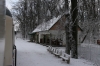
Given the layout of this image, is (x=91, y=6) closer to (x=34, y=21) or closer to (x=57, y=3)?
(x=57, y=3)

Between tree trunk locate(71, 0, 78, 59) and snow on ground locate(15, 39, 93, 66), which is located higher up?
tree trunk locate(71, 0, 78, 59)

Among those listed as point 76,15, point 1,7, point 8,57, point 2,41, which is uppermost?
point 76,15

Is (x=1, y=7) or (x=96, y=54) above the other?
(x=1, y=7)

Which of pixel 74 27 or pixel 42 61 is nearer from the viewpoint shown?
pixel 42 61

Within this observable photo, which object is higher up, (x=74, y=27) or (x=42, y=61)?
(x=74, y=27)

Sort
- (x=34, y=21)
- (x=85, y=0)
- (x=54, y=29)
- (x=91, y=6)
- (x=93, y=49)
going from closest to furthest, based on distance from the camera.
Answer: (x=91, y=6), (x=85, y=0), (x=93, y=49), (x=54, y=29), (x=34, y=21)

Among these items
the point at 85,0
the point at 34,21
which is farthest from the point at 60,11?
the point at 34,21

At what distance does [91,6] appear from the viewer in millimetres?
10539

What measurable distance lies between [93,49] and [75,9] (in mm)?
3946

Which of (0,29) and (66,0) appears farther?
(66,0)

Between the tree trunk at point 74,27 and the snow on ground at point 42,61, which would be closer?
the snow on ground at point 42,61

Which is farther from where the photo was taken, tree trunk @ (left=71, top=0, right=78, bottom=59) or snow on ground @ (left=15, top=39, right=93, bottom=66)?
tree trunk @ (left=71, top=0, right=78, bottom=59)

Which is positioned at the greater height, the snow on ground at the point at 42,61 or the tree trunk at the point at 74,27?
the tree trunk at the point at 74,27

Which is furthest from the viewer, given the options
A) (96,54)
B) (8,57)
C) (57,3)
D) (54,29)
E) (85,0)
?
(54,29)
